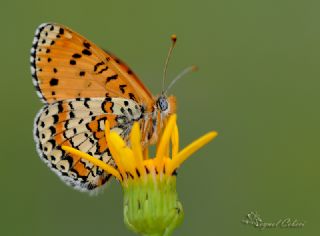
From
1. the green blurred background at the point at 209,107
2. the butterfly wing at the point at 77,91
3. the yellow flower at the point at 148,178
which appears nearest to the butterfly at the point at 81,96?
the butterfly wing at the point at 77,91

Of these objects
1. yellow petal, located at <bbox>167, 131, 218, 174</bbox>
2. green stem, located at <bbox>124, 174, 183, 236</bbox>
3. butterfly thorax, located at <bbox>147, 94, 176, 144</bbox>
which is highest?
butterfly thorax, located at <bbox>147, 94, 176, 144</bbox>

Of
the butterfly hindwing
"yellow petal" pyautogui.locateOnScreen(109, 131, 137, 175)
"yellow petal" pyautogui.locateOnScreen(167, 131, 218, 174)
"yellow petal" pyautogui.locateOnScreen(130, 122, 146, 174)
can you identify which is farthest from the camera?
the butterfly hindwing

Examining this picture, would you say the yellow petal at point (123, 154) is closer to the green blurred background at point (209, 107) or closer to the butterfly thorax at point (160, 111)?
the butterfly thorax at point (160, 111)

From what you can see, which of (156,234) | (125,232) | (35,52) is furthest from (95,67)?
(125,232)

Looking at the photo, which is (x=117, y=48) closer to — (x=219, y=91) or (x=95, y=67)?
(x=219, y=91)

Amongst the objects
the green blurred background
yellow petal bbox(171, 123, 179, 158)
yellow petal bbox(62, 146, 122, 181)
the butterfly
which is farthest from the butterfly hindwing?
the green blurred background

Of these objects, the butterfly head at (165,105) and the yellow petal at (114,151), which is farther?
the butterfly head at (165,105)

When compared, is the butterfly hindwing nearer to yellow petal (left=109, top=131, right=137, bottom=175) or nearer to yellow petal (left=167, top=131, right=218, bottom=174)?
yellow petal (left=109, top=131, right=137, bottom=175)
